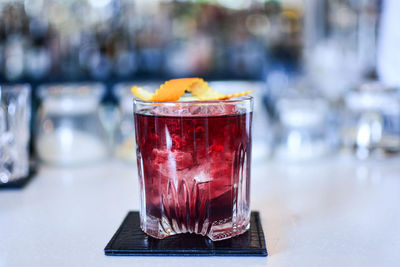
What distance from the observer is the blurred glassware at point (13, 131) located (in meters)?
0.94

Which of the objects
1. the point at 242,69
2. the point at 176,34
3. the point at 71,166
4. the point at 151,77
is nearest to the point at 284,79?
the point at 242,69

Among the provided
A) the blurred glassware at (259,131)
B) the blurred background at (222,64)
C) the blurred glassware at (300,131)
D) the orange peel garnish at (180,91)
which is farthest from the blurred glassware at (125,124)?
the orange peel garnish at (180,91)

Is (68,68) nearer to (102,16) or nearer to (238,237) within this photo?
(102,16)

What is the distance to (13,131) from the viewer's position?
0.96 meters

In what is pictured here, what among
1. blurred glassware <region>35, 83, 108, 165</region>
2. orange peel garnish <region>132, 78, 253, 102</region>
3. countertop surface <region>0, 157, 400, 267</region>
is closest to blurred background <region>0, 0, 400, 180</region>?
blurred glassware <region>35, 83, 108, 165</region>

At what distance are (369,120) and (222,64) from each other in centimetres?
205

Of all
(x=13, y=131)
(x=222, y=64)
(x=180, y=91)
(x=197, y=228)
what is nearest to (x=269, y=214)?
(x=197, y=228)

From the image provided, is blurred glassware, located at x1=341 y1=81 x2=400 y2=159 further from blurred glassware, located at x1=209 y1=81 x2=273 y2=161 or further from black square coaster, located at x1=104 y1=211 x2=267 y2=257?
black square coaster, located at x1=104 y1=211 x2=267 y2=257

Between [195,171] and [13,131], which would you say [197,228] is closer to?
[195,171]

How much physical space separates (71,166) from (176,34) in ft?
7.74

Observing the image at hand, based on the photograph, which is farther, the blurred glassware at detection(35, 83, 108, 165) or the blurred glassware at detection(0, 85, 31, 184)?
the blurred glassware at detection(35, 83, 108, 165)

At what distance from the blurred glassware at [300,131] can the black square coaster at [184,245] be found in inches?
22.5

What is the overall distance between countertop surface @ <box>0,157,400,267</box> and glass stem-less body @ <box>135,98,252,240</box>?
61mm

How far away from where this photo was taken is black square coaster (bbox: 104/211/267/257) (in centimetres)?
56
